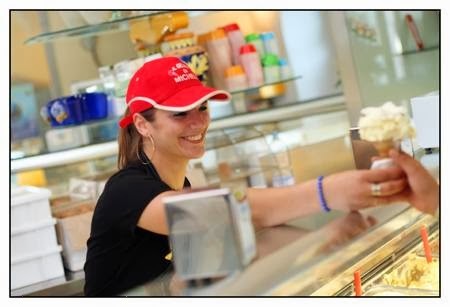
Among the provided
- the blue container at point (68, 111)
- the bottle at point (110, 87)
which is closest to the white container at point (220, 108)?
the bottle at point (110, 87)

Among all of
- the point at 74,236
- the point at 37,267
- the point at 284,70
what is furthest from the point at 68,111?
the point at 284,70

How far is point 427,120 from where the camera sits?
2156 millimetres

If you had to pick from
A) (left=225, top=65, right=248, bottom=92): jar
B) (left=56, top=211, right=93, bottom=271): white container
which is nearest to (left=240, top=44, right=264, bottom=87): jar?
(left=225, top=65, right=248, bottom=92): jar

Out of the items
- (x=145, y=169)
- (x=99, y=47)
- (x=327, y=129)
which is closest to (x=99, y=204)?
(x=145, y=169)

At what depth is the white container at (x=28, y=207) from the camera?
2252mm

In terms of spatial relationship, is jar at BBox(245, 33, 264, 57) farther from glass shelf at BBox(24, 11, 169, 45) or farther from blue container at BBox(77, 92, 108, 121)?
blue container at BBox(77, 92, 108, 121)

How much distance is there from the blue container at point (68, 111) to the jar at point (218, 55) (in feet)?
2.06

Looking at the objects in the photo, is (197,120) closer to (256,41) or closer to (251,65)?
(251,65)

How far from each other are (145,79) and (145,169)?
8.7 inches

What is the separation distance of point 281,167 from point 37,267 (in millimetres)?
1330

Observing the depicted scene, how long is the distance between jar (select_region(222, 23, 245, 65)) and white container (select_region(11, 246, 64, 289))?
1.25m

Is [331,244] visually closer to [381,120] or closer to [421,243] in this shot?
[381,120]

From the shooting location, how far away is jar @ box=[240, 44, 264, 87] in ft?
10.4

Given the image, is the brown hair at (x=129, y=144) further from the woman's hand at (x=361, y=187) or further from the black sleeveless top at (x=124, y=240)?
the woman's hand at (x=361, y=187)
